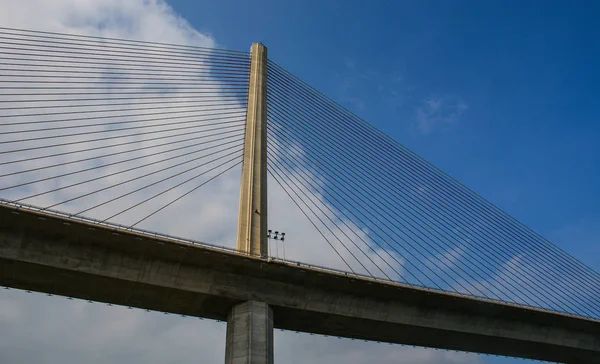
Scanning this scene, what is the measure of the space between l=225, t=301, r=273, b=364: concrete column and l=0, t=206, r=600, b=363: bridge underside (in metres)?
0.57

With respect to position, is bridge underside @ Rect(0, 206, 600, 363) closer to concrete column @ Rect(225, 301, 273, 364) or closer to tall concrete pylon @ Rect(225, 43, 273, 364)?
concrete column @ Rect(225, 301, 273, 364)

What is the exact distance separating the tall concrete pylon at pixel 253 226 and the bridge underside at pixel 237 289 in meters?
1.08

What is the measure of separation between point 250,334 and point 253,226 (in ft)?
19.2

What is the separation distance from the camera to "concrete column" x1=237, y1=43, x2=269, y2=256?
2956 centimetres

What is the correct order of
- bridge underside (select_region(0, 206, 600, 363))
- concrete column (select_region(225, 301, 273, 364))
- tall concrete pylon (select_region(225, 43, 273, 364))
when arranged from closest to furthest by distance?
bridge underside (select_region(0, 206, 600, 363)) → concrete column (select_region(225, 301, 273, 364)) → tall concrete pylon (select_region(225, 43, 273, 364))

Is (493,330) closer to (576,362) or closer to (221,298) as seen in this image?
(576,362)

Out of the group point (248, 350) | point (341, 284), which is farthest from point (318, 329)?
point (248, 350)

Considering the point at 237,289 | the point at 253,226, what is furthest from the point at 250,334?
the point at 253,226

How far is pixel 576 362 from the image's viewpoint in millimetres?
38875

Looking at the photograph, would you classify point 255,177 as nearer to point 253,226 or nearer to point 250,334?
point 253,226

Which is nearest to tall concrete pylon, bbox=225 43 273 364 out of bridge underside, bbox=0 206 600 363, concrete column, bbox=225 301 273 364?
concrete column, bbox=225 301 273 364

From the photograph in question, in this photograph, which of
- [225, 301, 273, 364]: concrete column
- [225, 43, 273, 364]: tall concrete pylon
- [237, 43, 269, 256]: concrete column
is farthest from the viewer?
[237, 43, 269, 256]: concrete column

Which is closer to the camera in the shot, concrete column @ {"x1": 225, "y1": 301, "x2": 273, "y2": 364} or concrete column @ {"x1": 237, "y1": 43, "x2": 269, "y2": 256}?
concrete column @ {"x1": 225, "y1": 301, "x2": 273, "y2": 364}

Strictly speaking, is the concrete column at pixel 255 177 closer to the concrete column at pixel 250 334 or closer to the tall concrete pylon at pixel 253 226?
the tall concrete pylon at pixel 253 226
